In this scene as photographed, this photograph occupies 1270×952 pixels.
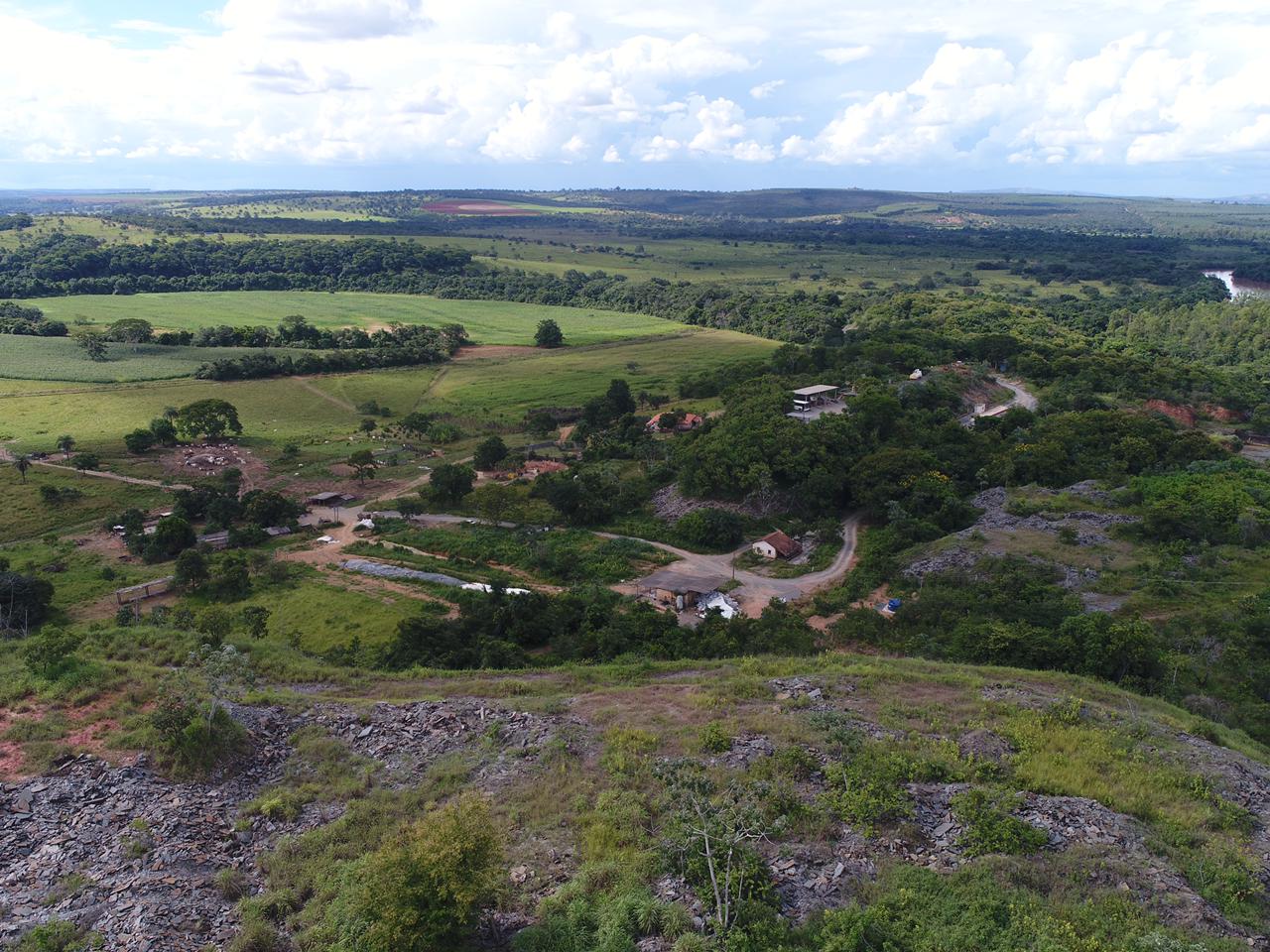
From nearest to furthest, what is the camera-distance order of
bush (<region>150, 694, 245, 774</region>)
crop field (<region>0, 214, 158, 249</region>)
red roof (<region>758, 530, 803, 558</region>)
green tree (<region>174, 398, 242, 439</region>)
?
1. bush (<region>150, 694, 245, 774</region>)
2. red roof (<region>758, 530, 803, 558</region>)
3. green tree (<region>174, 398, 242, 439</region>)
4. crop field (<region>0, 214, 158, 249</region>)

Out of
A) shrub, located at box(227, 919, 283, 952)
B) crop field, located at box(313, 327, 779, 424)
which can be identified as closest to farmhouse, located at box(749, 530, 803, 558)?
shrub, located at box(227, 919, 283, 952)

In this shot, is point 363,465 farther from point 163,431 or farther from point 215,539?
point 163,431

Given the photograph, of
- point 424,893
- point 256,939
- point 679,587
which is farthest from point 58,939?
point 679,587

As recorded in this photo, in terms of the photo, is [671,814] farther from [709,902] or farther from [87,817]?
[87,817]

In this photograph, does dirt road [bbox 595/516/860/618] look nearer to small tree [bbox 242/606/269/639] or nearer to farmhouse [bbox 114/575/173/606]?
small tree [bbox 242/606/269/639]

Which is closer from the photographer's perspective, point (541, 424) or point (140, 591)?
point (140, 591)

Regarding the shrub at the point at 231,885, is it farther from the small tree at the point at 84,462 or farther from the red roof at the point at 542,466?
the small tree at the point at 84,462
